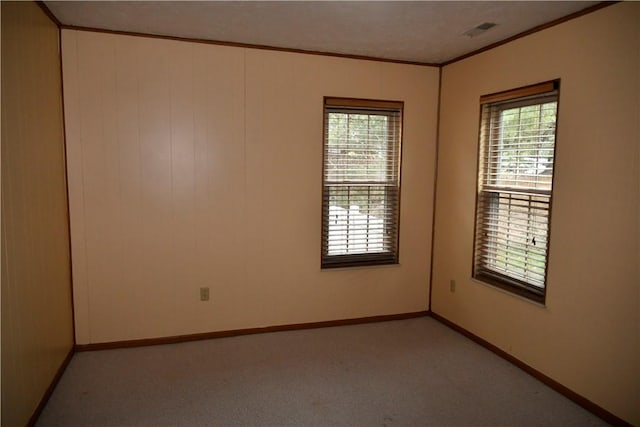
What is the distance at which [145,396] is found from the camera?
275cm

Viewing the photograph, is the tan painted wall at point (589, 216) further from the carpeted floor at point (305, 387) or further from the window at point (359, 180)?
the window at point (359, 180)

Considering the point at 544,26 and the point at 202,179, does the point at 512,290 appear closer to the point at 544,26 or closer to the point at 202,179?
the point at 544,26

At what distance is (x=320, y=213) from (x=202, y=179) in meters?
1.06

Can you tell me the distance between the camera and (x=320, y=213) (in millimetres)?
3848

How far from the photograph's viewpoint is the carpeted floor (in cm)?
255

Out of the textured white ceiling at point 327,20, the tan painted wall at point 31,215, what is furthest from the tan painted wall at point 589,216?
the tan painted wall at point 31,215

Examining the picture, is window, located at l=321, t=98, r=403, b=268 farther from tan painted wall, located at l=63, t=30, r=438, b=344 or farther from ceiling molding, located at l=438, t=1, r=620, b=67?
→ ceiling molding, located at l=438, t=1, r=620, b=67

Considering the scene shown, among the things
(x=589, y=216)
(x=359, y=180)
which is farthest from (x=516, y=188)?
(x=359, y=180)

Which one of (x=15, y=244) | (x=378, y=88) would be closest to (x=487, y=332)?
(x=378, y=88)

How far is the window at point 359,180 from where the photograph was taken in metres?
3.85

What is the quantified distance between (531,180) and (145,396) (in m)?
3.04

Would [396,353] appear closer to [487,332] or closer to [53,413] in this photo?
[487,332]

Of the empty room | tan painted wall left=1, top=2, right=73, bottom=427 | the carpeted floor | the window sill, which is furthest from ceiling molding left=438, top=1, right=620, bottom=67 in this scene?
tan painted wall left=1, top=2, right=73, bottom=427

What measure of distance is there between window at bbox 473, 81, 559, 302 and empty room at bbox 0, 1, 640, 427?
0.7 inches
